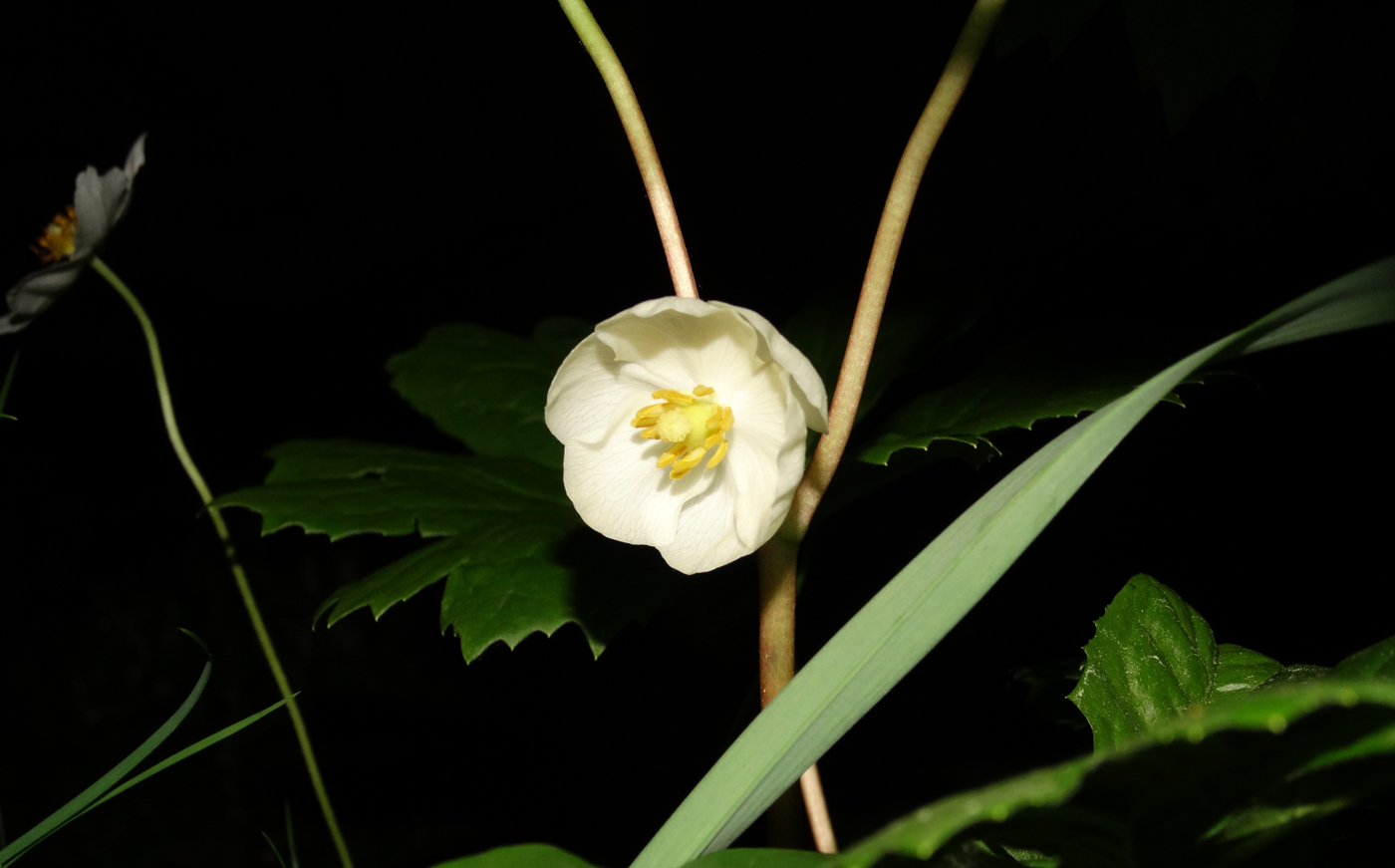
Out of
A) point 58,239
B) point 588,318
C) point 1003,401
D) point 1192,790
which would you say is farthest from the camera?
point 588,318

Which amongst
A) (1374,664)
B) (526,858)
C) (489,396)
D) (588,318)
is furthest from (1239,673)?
(588,318)

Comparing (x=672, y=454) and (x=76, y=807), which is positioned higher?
(x=672, y=454)

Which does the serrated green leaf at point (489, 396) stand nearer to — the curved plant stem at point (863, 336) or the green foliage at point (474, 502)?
the green foliage at point (474, 502)

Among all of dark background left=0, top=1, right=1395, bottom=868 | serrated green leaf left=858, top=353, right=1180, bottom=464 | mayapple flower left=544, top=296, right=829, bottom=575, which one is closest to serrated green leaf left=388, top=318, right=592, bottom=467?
dark background left=0, top=1, right=1395, bottom=868

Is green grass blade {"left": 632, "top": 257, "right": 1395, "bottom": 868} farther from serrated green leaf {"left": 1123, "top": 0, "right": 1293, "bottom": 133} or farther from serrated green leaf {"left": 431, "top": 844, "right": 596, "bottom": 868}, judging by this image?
serrated green leaf {"left": 1123, "top": 0, "right": 1293, "bottom": 133}

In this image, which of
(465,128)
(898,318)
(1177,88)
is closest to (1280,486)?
(898,318)

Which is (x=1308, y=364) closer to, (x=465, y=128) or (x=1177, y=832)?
(x=1177, y=832)

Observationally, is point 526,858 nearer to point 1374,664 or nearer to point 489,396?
point 1374,664
